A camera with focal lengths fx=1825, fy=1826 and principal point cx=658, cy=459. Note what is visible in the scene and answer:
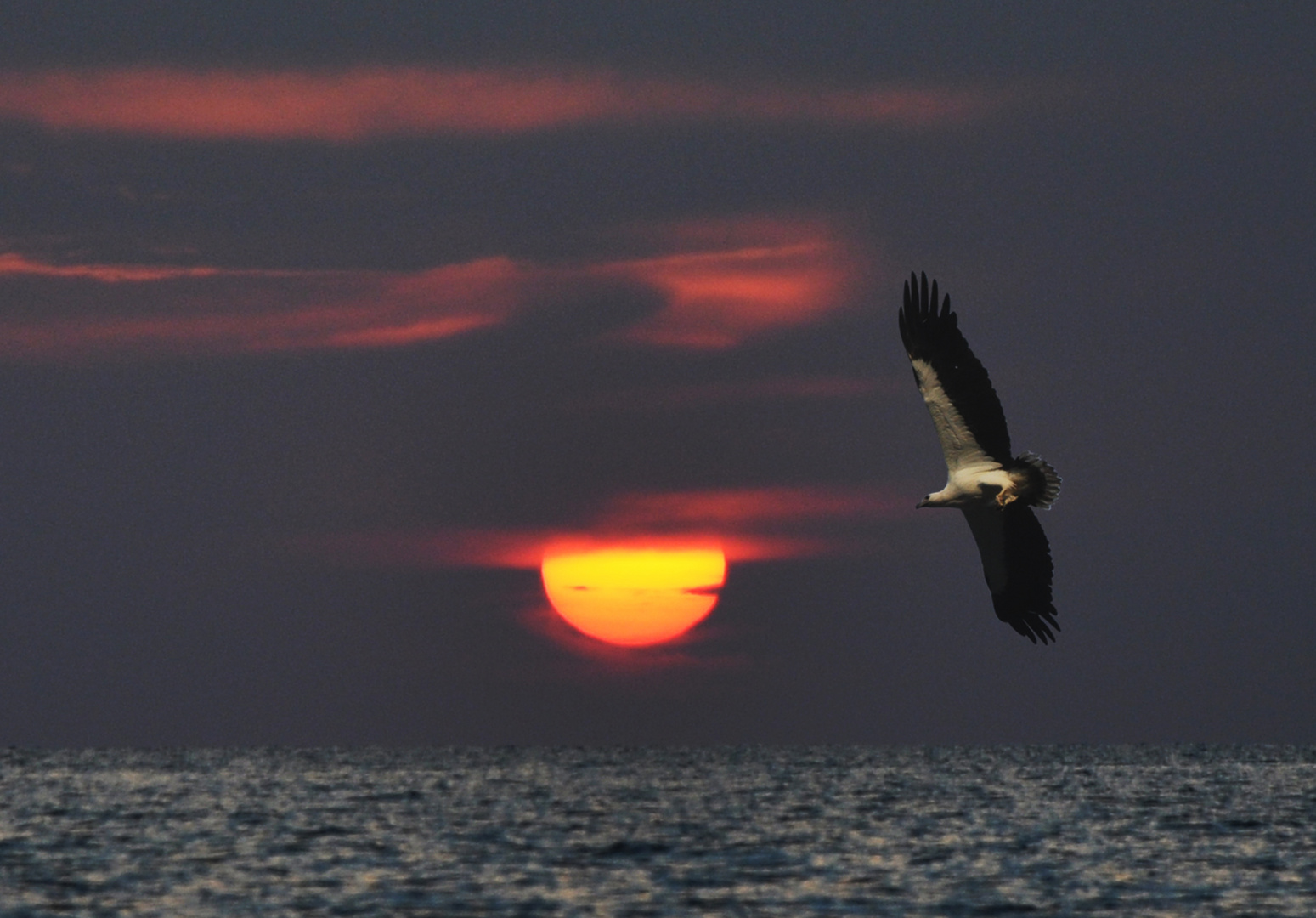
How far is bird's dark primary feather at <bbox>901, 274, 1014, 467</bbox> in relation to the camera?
28.6 meters

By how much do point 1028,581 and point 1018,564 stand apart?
327 millimetres

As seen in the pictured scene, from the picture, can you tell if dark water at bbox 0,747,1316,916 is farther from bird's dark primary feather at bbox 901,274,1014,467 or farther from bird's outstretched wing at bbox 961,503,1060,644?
bird's dark primary feather at bbox 901,274,1014,467

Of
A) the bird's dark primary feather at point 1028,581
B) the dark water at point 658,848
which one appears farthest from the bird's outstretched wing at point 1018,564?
the dark water at point 658,848

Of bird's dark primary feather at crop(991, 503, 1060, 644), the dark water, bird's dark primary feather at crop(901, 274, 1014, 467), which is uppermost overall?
bird's dark primary feather at crop(901, 274, 1014, 467)

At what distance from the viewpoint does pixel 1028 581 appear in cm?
3064

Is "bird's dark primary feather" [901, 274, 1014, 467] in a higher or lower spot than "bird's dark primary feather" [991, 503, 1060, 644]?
higher

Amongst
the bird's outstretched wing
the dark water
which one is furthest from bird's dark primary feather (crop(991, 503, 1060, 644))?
the dark water

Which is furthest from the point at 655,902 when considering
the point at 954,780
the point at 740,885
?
the point at 954,780

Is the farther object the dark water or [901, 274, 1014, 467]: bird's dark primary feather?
the dark water

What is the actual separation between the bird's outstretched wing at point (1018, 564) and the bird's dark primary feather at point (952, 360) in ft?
5.54

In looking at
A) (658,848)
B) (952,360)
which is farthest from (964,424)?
(658,848)

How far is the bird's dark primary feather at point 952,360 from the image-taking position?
28.6 meters

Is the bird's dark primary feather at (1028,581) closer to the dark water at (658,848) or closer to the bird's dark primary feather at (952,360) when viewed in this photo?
the bird's dark primary feather at (952,360)

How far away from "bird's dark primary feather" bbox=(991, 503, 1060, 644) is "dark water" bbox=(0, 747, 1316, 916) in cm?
962
